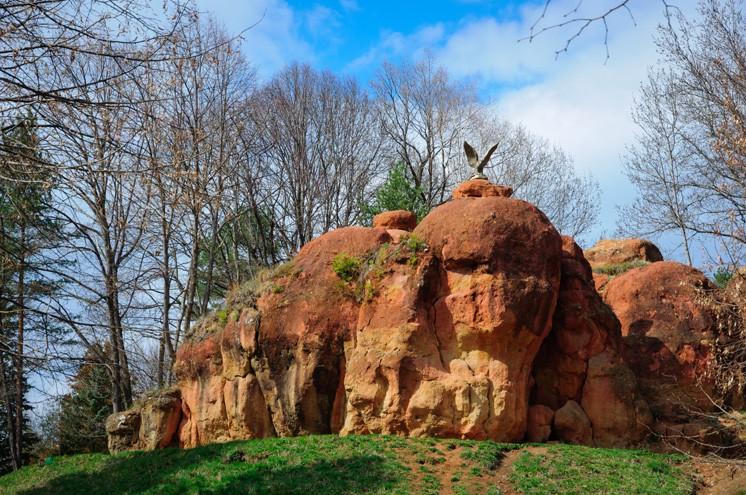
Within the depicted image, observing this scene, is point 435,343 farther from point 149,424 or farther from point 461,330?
point 149,424

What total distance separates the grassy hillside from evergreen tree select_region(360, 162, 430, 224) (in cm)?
1493

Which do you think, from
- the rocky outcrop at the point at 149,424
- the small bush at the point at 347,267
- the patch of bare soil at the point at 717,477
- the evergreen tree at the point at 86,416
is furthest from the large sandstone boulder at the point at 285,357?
the evergreen tree at the point at 86,416

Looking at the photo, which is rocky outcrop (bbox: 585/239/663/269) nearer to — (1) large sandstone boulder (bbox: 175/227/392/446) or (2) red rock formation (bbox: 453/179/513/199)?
(2) red rock formation (bbox: 453/179/513/199)

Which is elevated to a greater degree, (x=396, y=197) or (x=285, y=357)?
(x=396, y=197)

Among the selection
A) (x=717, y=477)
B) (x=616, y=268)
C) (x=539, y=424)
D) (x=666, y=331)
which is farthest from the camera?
(x=616, y=268)

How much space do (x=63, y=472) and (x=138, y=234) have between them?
25.8ft

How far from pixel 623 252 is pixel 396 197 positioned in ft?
29.4

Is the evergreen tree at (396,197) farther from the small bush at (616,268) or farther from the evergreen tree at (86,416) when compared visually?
the evergreen tree at (86,416)

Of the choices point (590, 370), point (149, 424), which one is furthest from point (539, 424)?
point (149, 424)

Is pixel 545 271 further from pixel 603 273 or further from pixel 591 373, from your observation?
pixel 603 273

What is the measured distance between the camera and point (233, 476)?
40.8 feet

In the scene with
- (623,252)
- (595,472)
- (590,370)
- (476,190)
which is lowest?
(595,472)

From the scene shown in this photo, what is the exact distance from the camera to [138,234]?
22547mm

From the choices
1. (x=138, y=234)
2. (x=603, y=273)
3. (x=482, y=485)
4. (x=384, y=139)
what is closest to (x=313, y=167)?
(x=384, y=139)
